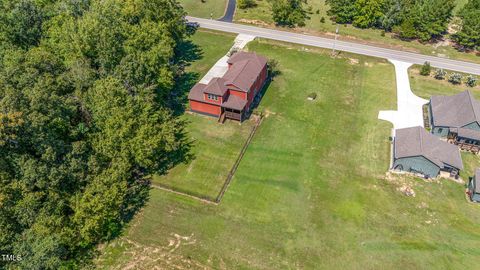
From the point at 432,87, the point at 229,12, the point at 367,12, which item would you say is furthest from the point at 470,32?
the point at 229,12

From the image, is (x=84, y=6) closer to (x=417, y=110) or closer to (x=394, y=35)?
(x=417, y=110)

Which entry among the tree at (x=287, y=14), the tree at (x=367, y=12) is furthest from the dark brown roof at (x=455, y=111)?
the tree at (x=287, y=14)

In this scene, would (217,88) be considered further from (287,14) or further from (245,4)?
(245,4)

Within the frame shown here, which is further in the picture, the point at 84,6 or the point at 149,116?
the point at 84,6

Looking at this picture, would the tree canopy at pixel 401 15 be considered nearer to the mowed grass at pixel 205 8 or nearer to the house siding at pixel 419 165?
the mowed grass at pixel 205 8

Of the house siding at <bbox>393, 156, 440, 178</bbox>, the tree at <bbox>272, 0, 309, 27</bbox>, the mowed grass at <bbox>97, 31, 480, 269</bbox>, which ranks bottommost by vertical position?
the mowed grass at <bbox>97, 31, 480, 269</bbox>

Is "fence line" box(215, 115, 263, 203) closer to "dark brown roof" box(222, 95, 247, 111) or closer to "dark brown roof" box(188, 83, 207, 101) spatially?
"dark brown roof" box(222, 95, 247, 111)

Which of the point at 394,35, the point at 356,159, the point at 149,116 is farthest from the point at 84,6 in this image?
the point at 394,35

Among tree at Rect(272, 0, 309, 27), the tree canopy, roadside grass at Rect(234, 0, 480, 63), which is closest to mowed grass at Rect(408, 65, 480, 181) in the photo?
roadside grass at Rect(234, 0, 480, 63)
